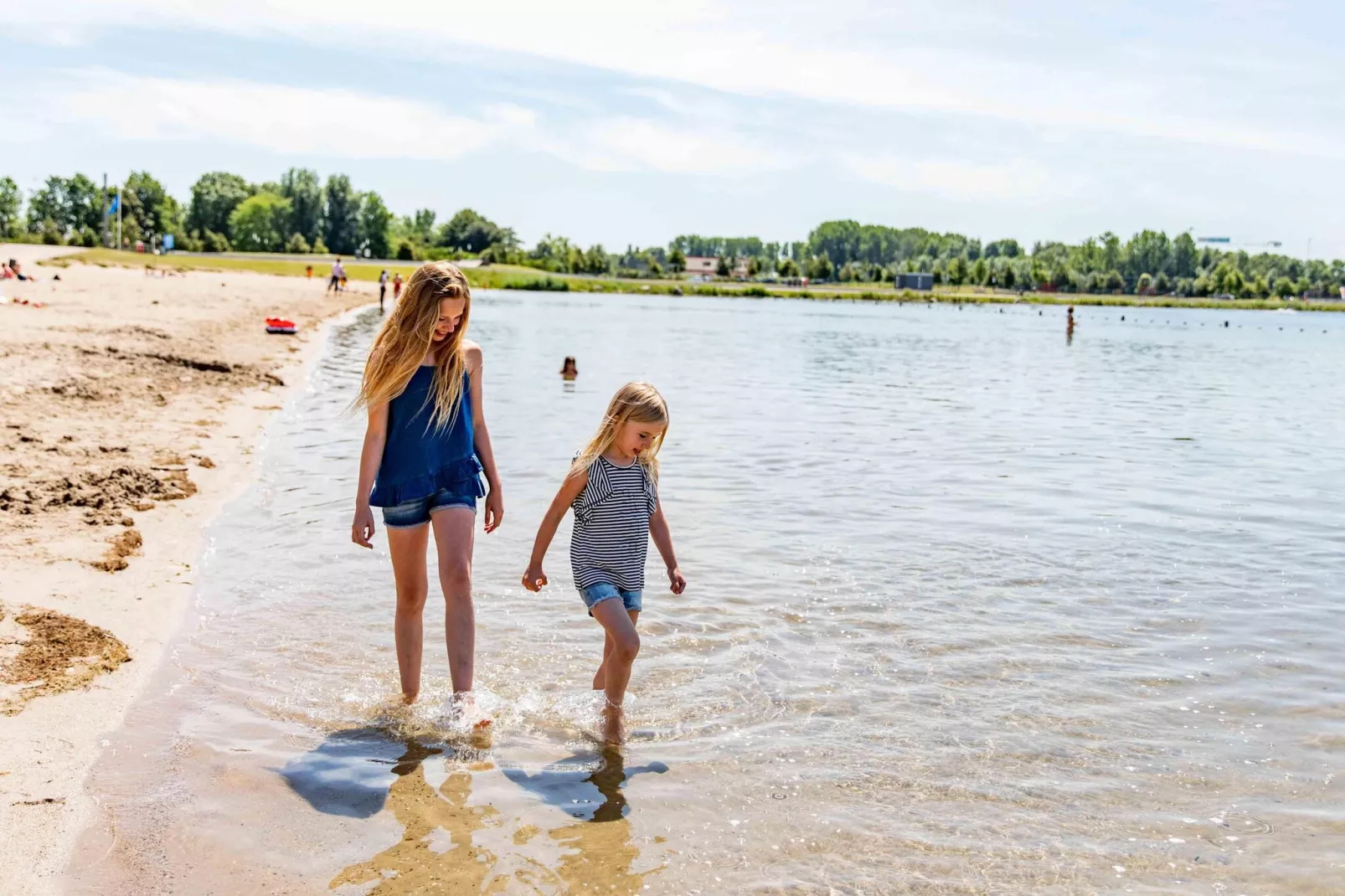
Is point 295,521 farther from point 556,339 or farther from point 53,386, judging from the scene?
point 556,339

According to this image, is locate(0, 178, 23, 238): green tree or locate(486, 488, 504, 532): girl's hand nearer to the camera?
locate(486, 488, 504, 532): girl's hand

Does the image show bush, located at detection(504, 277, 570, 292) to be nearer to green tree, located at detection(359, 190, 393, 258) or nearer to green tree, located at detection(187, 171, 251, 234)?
green tree, located at detection(359, 190, 393, 258)

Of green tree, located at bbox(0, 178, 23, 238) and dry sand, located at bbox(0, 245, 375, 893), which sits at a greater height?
green tree, located at bbox(0, 178, 23, 238)

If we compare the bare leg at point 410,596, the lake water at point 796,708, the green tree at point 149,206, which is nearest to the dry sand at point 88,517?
the lake water at point 796,708

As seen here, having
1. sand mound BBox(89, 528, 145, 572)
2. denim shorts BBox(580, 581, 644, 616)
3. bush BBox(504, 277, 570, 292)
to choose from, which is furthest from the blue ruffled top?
bush BBox(504, 277, 570, 292)

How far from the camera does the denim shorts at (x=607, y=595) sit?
5602mm

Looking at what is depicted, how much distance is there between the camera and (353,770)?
527 cm

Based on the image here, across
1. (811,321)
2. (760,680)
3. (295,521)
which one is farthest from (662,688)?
(811,321)

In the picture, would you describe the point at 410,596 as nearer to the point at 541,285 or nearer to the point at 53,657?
the point at 53,657

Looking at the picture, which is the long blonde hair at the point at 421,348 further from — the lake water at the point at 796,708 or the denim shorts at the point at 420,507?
the lake water at the point at 796,708

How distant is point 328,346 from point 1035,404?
61.2 feet

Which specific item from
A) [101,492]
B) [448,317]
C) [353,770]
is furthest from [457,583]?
[101,492]

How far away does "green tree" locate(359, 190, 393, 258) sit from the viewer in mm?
177250

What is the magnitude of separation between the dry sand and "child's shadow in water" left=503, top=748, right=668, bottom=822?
191 cm
